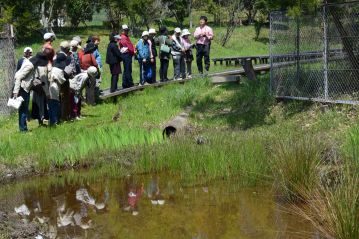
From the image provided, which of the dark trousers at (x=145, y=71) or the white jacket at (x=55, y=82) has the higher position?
the white jacket at (x=55, y=82)

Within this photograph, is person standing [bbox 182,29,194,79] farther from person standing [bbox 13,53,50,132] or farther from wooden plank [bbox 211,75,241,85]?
person standing [bbox 13,53,50,132]


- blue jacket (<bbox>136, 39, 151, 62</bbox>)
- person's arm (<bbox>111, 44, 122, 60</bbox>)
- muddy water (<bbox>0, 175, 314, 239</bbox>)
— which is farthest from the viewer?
blue jacket (<bbox>136, 39, 151, 62</bbox>)

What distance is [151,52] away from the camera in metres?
16.0

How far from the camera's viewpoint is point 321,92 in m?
11.0

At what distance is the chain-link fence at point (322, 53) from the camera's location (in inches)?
413

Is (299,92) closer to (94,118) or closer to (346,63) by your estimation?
(346,63)

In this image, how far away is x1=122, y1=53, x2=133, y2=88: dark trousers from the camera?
15.6 metres

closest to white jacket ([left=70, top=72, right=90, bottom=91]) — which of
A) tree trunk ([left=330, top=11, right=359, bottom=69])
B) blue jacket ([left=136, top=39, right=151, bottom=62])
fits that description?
blue jacket ([left=136, top=39, right=151, bottom=62])

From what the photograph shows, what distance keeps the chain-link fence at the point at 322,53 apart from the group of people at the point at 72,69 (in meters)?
4.46

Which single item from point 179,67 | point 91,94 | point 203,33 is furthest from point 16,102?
point 203,33

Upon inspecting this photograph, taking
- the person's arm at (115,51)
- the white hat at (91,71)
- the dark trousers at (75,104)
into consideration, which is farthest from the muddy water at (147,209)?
the person's arm at (115,51)

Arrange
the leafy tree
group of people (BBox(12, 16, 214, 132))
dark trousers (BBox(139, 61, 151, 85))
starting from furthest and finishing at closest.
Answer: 1. the leafy tree
2. dark trousers (BBox(139, 61, 151, 85))
3. group of people (BBox(12, 16, 214, 132))

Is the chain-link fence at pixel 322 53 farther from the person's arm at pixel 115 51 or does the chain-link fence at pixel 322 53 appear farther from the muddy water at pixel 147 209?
the person's arm at pixel 115 51

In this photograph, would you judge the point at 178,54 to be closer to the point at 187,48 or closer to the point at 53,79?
the point at 187,48
